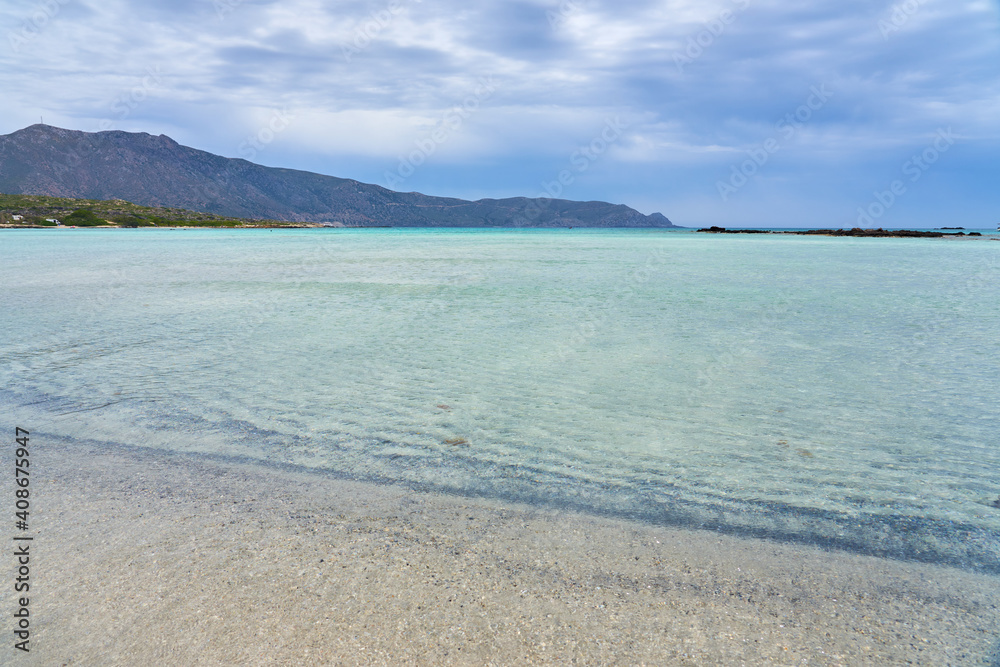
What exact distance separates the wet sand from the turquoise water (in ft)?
1.89

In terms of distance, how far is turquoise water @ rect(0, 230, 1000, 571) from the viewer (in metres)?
5.43

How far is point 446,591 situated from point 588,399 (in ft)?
16.4

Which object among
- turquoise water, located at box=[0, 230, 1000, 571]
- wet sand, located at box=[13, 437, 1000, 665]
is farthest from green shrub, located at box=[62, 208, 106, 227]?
wet sand, located at box=[13, 437, 1000, 665]

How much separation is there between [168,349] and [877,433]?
12775mm

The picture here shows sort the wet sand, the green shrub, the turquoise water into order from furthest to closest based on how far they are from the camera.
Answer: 1. the green shrub
2. the turquoise water
3. the wet sand

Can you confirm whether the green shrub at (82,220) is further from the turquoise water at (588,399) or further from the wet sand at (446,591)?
the wet sand at (446,591)

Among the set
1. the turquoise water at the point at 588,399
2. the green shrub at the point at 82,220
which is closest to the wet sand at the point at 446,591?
the turquoise water at the point at 588,399

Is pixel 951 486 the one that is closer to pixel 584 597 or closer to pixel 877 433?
pixel 877 433

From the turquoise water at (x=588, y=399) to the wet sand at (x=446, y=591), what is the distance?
0.58 metres

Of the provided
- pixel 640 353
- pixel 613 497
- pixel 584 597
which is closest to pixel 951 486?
pixel 613 497

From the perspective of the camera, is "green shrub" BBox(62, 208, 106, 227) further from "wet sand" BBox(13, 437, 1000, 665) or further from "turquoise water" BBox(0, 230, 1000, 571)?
"wet sand" BBox(13, 437, 1000, 665)

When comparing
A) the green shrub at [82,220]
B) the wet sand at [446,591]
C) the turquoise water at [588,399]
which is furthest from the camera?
the green shrub at [82,220]

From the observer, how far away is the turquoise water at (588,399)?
5434 millimetres

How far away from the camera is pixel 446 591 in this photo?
382 centimetres
